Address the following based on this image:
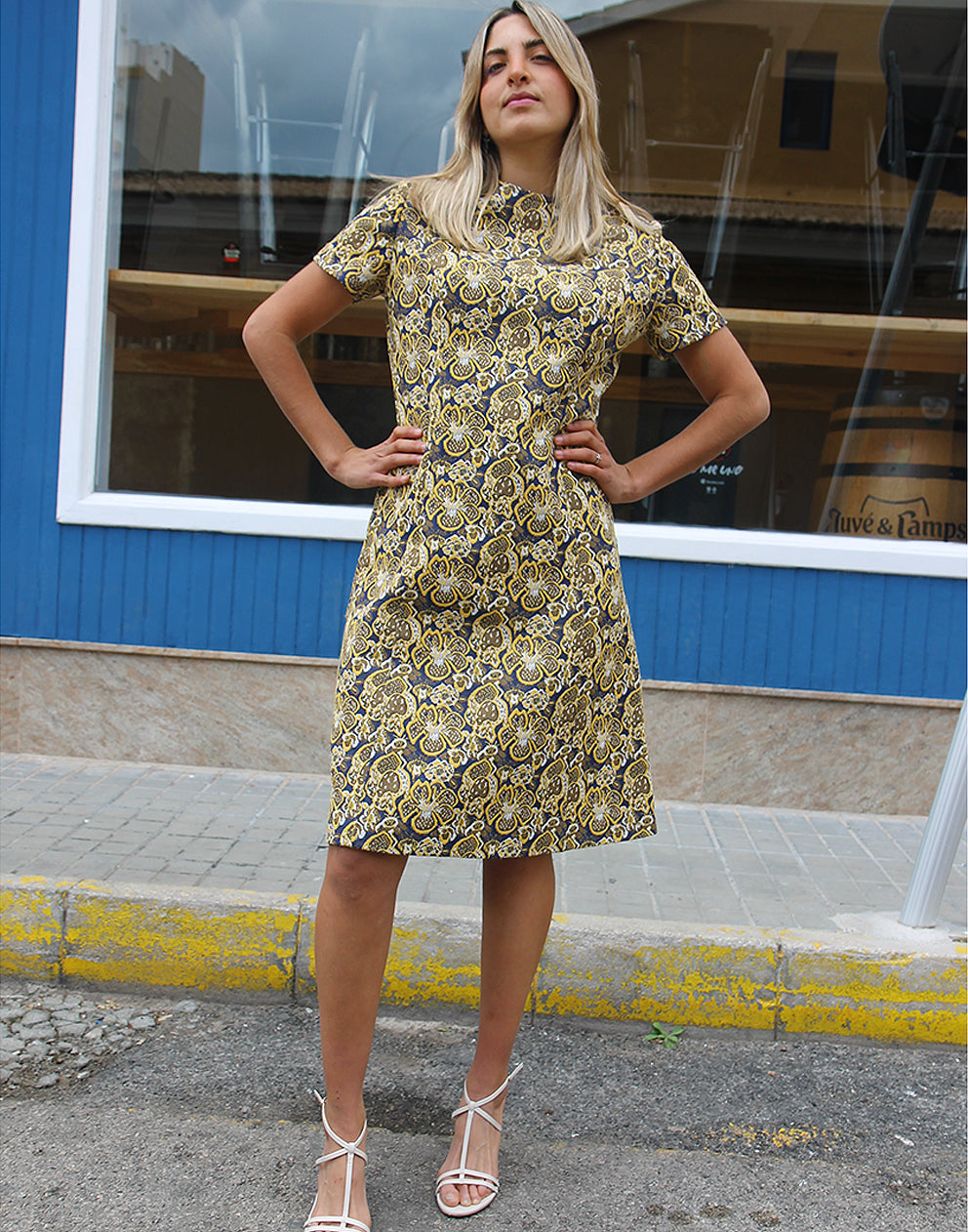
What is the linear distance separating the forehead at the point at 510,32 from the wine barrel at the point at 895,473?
3.03 metres

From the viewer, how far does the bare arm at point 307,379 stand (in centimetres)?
214

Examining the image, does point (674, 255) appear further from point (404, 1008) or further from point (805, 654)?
point (805, 654)

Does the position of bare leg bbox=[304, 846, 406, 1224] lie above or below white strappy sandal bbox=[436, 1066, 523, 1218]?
above

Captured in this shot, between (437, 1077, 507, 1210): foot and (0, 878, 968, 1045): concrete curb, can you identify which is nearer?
(437, 1077, 507, 1210): foot

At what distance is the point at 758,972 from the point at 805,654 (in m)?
1.83

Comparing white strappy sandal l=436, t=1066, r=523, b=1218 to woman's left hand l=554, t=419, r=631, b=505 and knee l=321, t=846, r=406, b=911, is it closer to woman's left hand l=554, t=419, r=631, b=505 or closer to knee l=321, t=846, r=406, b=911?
knee l=321, t=846, r=406, b=911

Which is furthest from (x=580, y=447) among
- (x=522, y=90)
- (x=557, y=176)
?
(x=522, y=90)

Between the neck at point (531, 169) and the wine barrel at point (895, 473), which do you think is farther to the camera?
the wine barrel at point (895, 473)

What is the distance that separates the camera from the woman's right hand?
2.11 meters

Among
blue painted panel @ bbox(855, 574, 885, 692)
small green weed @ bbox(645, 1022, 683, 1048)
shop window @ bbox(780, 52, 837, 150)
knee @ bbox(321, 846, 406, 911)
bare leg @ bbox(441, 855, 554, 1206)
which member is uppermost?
shop window @ bbox(780, 52, 837, 150)

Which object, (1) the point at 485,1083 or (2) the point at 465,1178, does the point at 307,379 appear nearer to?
(1) the point at 485,1083

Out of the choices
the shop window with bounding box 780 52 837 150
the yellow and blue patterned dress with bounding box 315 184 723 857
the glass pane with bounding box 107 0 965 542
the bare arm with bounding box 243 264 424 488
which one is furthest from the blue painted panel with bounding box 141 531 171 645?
the shop window with bounding box 780 52 837 150

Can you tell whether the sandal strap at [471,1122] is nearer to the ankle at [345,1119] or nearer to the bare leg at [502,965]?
the bare leg at [502,965]

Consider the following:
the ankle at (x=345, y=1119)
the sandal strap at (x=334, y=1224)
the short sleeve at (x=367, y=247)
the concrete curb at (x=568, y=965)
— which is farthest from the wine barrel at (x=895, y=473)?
the sandal strap at (x=334, y=1224)
